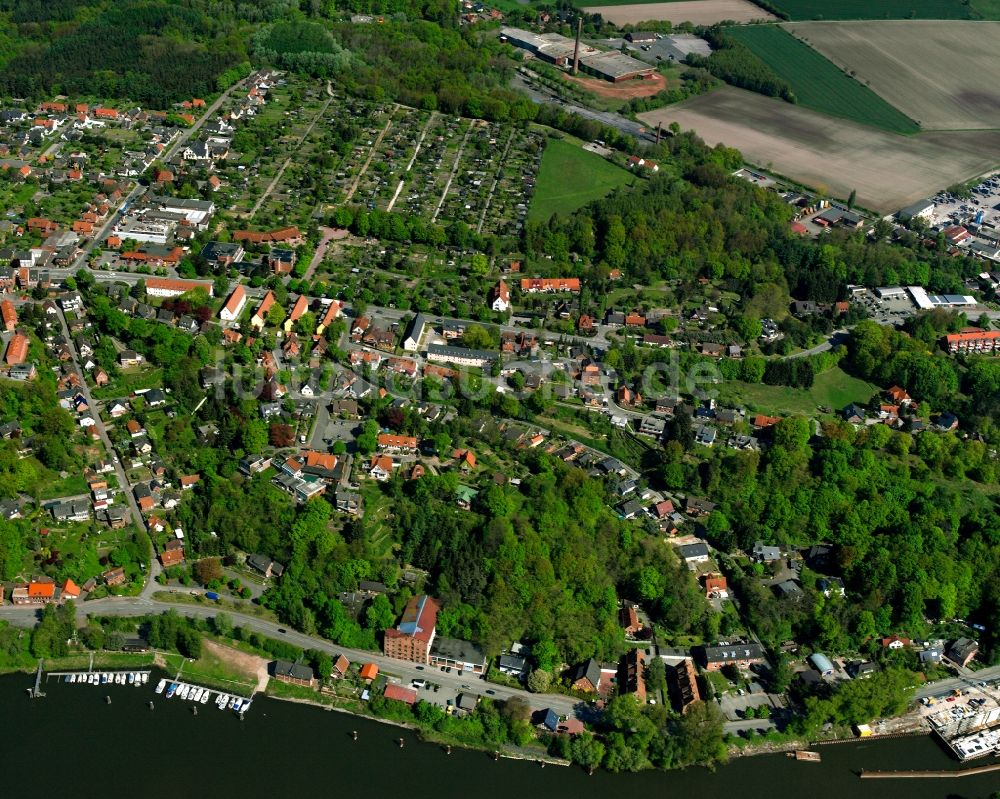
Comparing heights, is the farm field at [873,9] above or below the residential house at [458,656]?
above

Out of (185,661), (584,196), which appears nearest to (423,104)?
(584,196)

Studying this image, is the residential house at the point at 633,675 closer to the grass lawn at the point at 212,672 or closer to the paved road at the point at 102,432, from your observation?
the grass lawn at the point at 212,672

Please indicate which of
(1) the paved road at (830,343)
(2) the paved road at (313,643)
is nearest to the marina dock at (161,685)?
(2) the paved road at (313,643)

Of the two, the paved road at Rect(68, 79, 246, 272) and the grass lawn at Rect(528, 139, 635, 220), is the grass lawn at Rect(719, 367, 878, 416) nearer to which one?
the grass lawn at Rect(528, 139, 635, 220)

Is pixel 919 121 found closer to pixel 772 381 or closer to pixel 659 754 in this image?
pixel 772 381

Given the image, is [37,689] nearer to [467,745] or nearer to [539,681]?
[467,745]

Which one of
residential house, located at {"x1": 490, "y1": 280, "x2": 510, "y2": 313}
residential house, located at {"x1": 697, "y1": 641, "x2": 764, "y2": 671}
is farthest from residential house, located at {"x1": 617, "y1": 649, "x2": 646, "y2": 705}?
residential house, located at {"x1": 490, "y1": 280, "x2": 510, "y2": 313}
